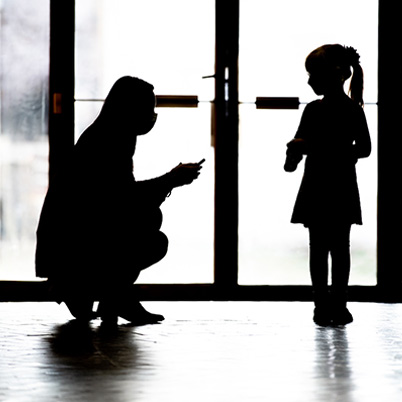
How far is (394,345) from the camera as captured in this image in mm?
3490

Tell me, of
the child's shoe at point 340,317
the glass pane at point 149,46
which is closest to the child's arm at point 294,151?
the child's shoe at point 340,317

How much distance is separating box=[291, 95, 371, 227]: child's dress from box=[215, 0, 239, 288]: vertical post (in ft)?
3.66

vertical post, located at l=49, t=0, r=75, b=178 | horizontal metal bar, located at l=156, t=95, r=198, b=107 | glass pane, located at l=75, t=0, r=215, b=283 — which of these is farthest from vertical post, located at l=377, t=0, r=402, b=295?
vertical post, located at l=49, t=0, r=75, b=178

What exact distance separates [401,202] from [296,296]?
0.70 metres

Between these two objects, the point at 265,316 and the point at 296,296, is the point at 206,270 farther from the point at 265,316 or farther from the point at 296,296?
the point at 265,316

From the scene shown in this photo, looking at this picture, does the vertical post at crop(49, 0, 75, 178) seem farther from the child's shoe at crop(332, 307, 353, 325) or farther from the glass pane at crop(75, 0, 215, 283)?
the child's shoe at crop(332, 307, 353, 325)

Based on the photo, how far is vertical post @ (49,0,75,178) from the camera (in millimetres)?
5152

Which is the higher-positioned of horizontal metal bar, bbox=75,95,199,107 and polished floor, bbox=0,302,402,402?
horizontal metal bar, bbox=75,95,199,107

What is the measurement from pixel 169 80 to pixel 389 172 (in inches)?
46.6

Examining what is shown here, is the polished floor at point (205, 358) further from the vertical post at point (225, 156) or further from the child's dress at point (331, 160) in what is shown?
the vertical post at point (225, 156)

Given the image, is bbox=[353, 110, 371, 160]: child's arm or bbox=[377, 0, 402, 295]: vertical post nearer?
bbox=[353, 110, 371, 160]: child's arm

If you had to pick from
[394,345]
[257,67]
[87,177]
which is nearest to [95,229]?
[87,177]

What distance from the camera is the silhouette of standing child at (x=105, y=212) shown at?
156 inches

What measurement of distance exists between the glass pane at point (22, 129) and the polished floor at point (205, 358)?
0.68m
